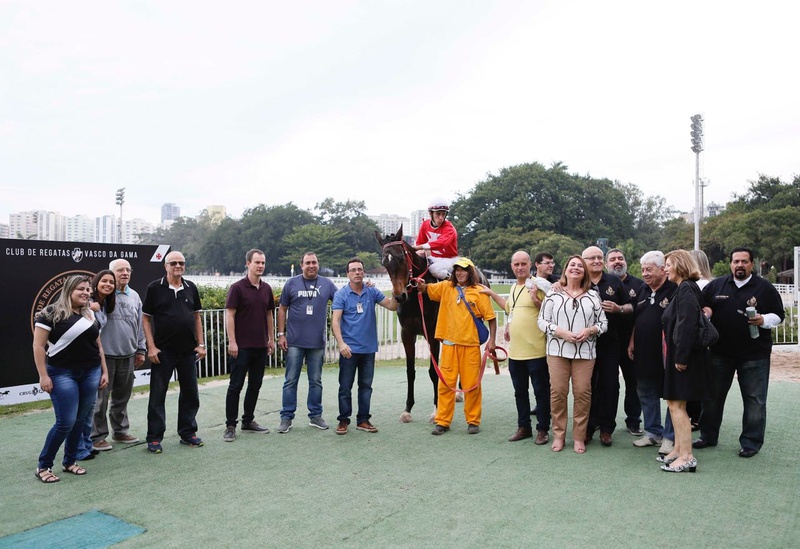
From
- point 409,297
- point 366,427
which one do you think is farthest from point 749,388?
point 366,427

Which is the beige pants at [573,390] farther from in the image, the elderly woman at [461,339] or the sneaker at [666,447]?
the elderly woman at [461,339]

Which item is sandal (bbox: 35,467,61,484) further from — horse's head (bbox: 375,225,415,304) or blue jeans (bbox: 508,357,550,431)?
blue jeans (bbox: 508,357,550,431)

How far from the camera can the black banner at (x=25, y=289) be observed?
6.98 meters

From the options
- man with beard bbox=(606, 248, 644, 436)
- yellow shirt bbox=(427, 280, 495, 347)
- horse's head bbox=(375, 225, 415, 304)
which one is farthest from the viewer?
horse's head bbox=(375, 225, 415, 304)

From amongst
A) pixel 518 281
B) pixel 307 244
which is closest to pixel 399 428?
pixel 518 281

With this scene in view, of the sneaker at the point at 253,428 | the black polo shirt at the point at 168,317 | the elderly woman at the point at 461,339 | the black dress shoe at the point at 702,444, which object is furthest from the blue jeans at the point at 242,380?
the black dress shoe at the point at 702,444

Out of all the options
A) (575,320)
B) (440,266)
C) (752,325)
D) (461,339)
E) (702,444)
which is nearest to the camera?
(752,325)

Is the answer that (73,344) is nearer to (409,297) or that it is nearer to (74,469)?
(74,469)

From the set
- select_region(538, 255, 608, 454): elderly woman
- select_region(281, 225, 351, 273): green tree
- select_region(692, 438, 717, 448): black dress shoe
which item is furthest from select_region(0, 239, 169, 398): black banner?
select_region(281, 225, 351, 273): green tree

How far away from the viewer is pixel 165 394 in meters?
5.15

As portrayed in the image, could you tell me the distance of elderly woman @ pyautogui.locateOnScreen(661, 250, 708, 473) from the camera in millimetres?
4238

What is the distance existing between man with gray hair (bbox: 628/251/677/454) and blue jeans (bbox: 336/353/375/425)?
95.2 inches

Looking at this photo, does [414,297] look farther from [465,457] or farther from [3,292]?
[3,292]

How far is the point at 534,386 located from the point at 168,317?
327 centimetres
